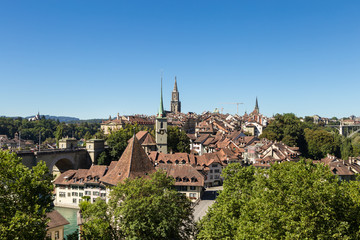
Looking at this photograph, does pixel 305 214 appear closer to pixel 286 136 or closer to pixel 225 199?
pixel 225 199

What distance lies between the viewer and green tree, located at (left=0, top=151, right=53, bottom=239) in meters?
15.4

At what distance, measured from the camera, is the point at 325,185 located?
16719 mm

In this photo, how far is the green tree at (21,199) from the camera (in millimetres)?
15430

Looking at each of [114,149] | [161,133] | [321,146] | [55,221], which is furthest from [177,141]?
[55,221]

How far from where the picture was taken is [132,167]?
3578cm

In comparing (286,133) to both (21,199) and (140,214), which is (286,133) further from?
(21,199)

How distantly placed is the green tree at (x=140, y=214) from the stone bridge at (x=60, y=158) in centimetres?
3239

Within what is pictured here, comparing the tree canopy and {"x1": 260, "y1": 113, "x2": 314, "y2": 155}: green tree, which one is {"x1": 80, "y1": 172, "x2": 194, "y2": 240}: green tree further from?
{"x1": 260, "y1": 113, "x2": 314, "y2": 155}: green tree

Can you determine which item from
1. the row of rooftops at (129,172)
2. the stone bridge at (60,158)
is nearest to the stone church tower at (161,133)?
the stone bridge at (60,158)

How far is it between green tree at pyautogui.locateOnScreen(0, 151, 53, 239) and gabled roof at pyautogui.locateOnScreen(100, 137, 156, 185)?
17201mm

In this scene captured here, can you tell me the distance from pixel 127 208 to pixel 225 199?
7694mm

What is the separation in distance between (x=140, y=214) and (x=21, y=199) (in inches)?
339

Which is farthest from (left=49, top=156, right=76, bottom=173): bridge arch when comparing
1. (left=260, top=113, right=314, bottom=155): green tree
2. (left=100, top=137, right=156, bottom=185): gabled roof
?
(left=260, top=113, right=314, bottom=155): green tree

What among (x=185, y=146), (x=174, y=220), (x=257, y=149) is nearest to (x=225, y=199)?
(x=174, y=220)
